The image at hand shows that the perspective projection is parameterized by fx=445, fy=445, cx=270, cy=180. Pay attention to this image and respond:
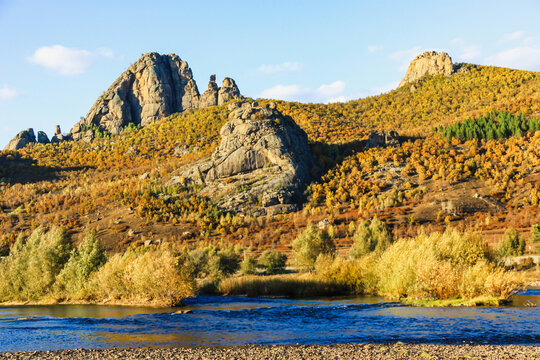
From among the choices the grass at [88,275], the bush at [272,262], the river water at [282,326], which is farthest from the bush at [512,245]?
the grass at [88,275]

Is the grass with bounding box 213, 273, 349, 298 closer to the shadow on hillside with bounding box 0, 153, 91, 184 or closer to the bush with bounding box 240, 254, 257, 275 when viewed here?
the bush with bounding box 240, 254, 257, 275

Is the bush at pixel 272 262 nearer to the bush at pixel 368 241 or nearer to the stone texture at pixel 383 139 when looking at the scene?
the bush at pixel 368 241

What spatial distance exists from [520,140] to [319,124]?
85124 mm

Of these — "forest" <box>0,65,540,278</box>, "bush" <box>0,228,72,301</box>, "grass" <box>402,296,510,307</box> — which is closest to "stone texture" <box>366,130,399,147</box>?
"forest" <box>0,65,540,278</box>

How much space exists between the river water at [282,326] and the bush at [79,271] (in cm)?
1143

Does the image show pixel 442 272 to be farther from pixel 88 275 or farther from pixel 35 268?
pixel 35 268

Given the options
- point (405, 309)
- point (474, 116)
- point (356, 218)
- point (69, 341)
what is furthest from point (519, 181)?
point (69, 341)

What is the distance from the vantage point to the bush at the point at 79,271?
173 feet

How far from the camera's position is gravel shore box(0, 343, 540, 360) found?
767 inches

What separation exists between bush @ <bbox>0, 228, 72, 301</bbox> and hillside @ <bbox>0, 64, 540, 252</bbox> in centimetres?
4539

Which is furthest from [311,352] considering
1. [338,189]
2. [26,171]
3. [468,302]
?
[26,171]

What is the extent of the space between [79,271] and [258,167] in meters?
90.3

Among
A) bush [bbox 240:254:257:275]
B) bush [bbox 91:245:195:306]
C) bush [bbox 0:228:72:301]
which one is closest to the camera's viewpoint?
bush [bbox 91:245:195:306]

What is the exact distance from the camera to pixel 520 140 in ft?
424
